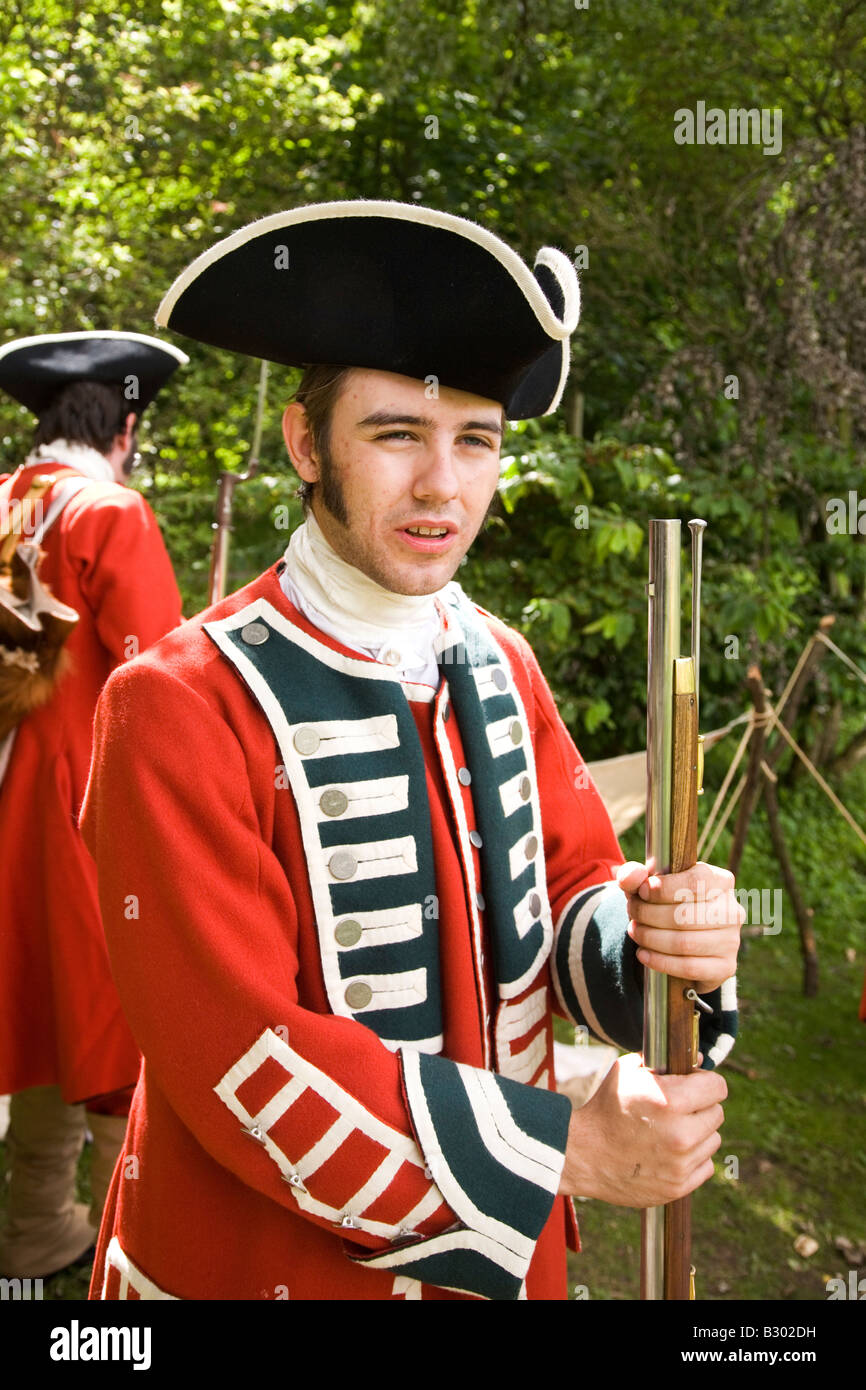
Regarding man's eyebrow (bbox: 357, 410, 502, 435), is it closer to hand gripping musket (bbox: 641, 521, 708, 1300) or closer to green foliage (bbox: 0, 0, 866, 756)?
hand gripping musket (bbox: 641, 521, 708, 1300)

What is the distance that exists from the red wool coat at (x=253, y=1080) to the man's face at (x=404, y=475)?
0.54 feet

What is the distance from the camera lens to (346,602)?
5.17ft

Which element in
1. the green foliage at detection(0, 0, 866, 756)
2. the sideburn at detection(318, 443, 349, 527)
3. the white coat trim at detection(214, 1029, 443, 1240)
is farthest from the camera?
the green foliage at detection(0, 0, 866, 756)

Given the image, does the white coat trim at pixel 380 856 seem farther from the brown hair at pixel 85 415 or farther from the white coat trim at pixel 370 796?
the brown hair at pixel 85 415

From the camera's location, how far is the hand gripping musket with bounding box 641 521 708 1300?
142 cm

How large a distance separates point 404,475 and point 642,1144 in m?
0.89

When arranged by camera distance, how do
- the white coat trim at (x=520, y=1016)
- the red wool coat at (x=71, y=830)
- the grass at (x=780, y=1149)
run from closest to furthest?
the white coat trim at (x=520, y=1016), the red wool coat at (x=71, y=830), the grass at (x=780, y=1149)

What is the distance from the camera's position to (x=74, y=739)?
3.03 m

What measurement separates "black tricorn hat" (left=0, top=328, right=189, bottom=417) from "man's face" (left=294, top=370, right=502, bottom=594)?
199 cm

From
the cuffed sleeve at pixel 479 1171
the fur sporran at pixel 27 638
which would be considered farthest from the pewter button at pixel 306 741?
the fur sporran at pixel 27 638

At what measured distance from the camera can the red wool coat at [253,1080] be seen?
4.29 ft

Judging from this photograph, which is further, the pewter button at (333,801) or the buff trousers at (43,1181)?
the buff trousers at (43,1181)

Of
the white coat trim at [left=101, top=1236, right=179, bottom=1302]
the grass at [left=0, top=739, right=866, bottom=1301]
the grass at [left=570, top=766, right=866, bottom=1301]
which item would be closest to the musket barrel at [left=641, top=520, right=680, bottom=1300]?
the white coat trim at [left=101, top=1236, right=179, bottom=1302]
